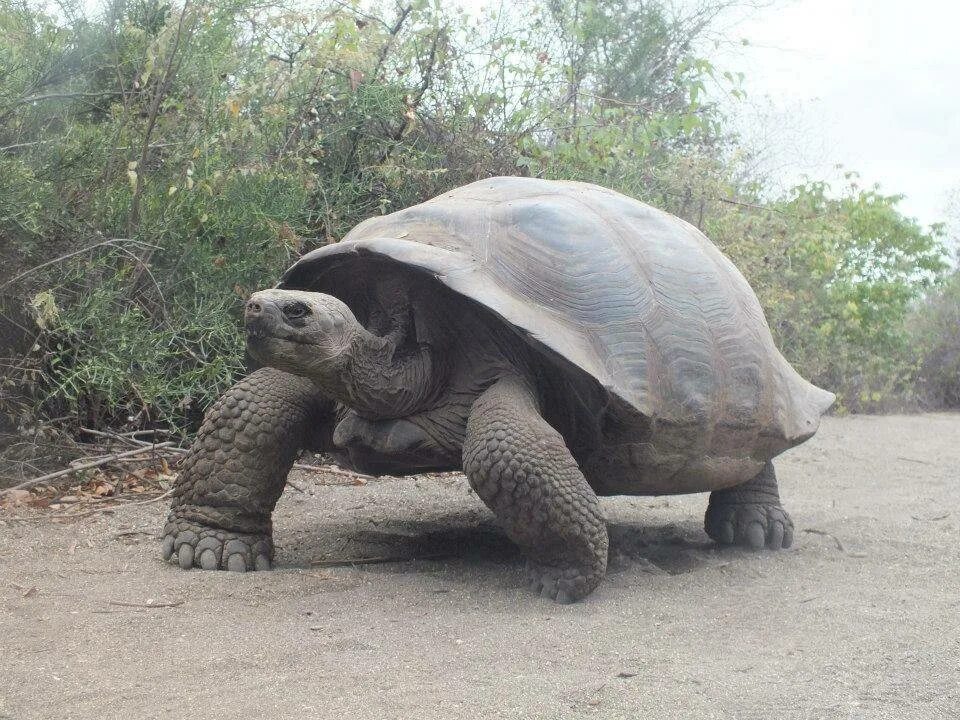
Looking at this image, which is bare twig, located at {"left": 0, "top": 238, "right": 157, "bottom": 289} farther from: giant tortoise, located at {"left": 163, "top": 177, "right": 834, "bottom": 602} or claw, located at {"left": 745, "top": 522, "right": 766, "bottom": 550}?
claw, located at {"left": 745, "top": 522, "right": 766, "bottom": 550}

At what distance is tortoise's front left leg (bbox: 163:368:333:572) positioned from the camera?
3289mm

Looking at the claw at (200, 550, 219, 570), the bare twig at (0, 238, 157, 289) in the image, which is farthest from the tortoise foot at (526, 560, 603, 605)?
the bare twig at (0, 238, 157, 289)

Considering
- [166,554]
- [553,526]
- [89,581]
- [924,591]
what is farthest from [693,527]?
[89,581]

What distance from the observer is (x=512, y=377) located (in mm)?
3135

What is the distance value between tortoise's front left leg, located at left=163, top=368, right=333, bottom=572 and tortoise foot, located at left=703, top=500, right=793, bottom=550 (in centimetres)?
171

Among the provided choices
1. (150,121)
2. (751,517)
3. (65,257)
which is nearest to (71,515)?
(65,257)

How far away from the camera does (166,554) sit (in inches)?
130

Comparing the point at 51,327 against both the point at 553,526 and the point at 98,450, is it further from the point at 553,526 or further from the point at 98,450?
the point at 553,526

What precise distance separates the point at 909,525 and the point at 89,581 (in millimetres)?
3255

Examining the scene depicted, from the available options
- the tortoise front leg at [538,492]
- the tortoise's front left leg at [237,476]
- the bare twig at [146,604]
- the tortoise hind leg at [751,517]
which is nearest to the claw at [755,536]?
the tortoise hind leg at [751,517]

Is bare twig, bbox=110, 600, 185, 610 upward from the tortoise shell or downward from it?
downward

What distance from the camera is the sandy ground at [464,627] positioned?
201cm

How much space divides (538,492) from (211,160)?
2734 mm

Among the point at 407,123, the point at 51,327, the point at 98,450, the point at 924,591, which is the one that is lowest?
the point at 98,450
